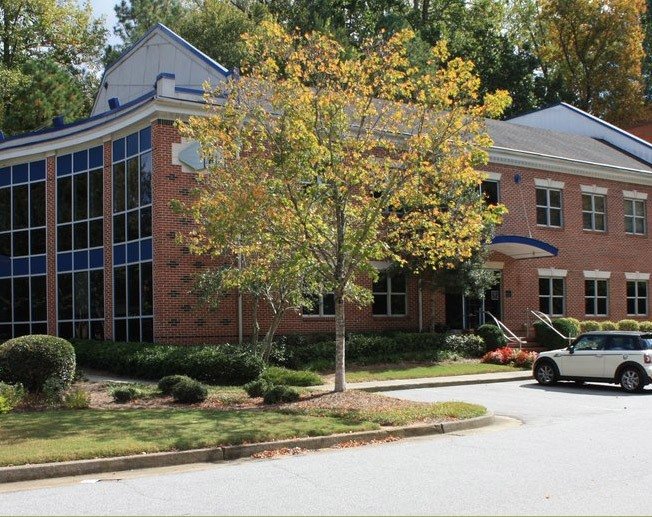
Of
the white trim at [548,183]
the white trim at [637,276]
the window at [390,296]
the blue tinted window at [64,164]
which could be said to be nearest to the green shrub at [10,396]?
the blue tinted window at [64,164]

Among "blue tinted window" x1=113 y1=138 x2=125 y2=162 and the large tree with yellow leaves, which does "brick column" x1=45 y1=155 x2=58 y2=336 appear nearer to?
"blue tinted window" x1=113 y1=138 x2=125 y2=162

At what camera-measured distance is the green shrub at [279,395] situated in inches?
616

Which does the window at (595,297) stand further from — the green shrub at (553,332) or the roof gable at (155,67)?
the roof gable at (155,67)

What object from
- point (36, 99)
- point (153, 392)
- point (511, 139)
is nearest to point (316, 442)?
point (153, 392)

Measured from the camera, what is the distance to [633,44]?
174 ft

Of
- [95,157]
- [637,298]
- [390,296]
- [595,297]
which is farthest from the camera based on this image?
[637,298]

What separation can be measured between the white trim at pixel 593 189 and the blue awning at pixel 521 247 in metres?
4.57

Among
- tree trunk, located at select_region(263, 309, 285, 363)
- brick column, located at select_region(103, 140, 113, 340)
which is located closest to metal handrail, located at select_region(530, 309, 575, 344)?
tree trunk, located at select_region(263, 309, 285, 363)

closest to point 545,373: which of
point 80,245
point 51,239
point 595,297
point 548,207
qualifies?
point 548,207

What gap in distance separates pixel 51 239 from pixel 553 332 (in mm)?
17731

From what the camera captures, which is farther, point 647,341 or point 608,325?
point 608,325

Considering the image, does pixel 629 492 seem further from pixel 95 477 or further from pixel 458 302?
pixel 458 302

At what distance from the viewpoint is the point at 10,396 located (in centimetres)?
1452

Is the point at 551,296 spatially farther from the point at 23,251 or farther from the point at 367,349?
the point at 23,251
